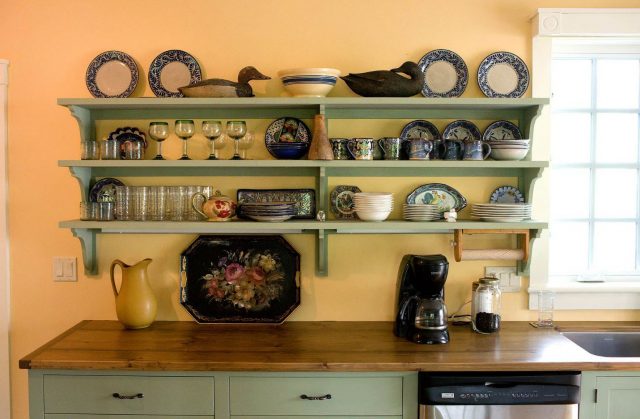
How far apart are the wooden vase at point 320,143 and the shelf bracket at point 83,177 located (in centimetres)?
100

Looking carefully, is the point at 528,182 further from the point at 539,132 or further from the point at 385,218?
the point at 385,218

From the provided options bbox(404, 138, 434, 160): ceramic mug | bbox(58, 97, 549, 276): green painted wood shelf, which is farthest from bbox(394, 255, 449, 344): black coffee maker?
bbox(404, 138, 434, 160): ceramic mug

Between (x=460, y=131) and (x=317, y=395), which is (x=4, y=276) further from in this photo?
(x=460, y=131)

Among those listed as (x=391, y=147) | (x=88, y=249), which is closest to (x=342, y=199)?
(x=391, y=147)

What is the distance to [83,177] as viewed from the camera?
2613 mm

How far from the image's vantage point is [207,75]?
270cm

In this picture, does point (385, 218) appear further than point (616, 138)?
No

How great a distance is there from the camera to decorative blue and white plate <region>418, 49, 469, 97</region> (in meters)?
2.65

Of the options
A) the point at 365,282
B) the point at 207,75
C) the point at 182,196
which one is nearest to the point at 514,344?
the point at 365,282

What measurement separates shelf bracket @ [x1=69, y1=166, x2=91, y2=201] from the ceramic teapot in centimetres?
51

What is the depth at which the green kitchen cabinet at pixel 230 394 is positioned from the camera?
7.14ft

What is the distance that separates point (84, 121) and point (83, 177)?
0.24 m

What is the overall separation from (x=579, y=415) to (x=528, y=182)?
984 millimetres

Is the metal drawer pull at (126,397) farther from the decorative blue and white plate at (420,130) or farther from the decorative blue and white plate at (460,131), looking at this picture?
the decorative blue and white plate at (460,131)
